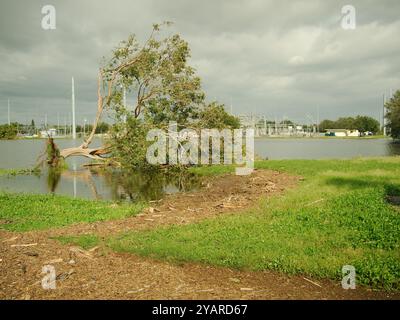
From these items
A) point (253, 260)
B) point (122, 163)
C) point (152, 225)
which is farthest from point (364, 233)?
point (122, 163)

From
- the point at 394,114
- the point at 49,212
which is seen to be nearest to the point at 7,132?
the point at 394,114

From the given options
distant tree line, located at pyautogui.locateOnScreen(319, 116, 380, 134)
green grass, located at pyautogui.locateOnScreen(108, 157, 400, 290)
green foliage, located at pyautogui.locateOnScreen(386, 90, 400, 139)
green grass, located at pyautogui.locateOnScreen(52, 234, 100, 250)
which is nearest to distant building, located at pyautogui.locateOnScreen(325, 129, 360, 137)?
distant tree line, located at pyautogui.locateOnScreen(319, 116, 380, 134)

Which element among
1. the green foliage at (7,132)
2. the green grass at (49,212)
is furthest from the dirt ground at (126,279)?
the green foliage at (7,132)

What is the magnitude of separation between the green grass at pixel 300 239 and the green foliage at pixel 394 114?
257 ft

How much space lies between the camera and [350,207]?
12.2m

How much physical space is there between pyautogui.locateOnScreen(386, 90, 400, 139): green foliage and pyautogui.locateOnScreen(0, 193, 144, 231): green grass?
81786mm

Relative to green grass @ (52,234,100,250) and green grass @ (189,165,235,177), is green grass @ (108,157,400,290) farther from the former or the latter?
green grass @ (189,165,235,177)

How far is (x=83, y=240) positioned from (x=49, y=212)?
187 inches

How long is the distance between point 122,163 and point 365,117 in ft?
496

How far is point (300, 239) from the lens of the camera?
9688mm

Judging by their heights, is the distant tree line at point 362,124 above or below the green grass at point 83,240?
above

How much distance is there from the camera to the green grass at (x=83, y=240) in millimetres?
9989

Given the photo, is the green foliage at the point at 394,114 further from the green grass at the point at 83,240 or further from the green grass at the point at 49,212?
the green grass at the point at 83,240

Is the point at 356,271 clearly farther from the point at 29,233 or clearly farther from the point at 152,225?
the point at 29,233
